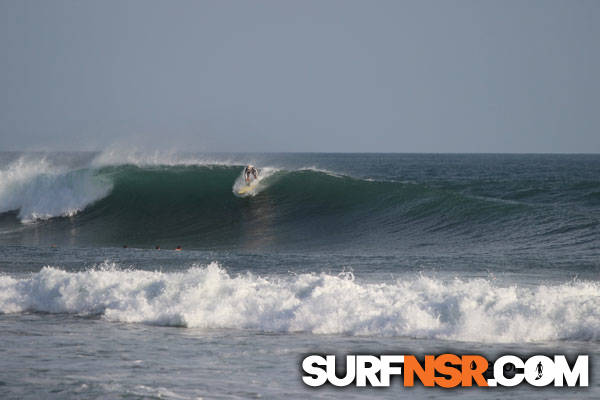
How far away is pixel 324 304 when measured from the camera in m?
10.7

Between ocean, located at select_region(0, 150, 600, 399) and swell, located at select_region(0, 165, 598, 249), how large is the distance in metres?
0.11

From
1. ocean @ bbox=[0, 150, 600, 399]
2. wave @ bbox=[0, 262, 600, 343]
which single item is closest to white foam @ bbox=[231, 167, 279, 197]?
ocean @ bbox=[0, 150, 600, 399]

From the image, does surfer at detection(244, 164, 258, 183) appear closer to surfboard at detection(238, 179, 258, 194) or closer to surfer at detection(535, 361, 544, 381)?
surfboard at detection(238, 179, 258, 194)

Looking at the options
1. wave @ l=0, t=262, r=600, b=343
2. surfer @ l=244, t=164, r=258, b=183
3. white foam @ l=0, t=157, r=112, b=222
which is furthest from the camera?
surfer @ l=244, t=164, r=258, b=183

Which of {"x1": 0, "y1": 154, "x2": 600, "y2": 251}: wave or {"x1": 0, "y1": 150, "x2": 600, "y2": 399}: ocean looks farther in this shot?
{"x1": 0, "y1": 154, "x2": 600, "y2": 251}: wave

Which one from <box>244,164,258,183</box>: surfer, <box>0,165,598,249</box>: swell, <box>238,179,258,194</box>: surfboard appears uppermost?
<box>244,164,258,183</box>: surfer

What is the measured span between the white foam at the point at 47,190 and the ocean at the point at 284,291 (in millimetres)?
993

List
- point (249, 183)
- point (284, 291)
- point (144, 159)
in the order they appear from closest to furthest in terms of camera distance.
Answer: point (284, 291) → point (249, 183) → point (144, 159)

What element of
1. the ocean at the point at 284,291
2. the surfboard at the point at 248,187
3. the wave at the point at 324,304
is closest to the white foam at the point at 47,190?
the ocean at the point at 284,291

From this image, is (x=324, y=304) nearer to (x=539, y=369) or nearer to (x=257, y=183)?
(x=539, y=369)

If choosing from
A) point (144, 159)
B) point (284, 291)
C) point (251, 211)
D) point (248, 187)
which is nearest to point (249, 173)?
point (248, 187)

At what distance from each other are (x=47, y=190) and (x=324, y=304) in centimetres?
1930

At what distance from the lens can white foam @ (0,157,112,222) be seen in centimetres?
2636

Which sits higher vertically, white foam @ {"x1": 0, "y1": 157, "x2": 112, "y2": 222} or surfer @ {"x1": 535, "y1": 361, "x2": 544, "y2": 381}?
white foam @ {"x1": 0, "y1": 157, "x2": 112, "y2": 222}
